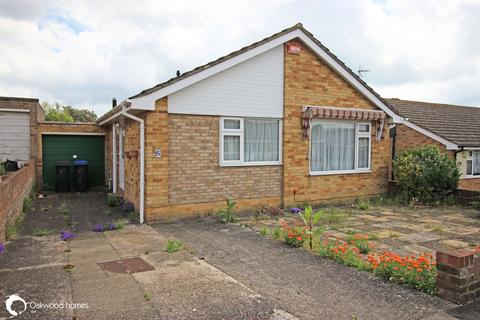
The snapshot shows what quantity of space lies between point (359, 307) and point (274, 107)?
22.3 feet

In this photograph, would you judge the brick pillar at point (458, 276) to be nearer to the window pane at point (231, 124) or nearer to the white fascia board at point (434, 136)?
Result: the window pane at point (231, 124)

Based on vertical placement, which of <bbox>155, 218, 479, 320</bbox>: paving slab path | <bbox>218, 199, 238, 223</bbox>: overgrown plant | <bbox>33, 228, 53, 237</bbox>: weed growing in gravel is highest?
<bbox>218, 199, 238, 223</bbox>: overgrown plant

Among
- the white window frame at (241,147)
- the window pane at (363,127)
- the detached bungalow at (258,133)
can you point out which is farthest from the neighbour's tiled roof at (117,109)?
the window pane at (363,127)

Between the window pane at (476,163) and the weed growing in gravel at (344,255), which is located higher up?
the window pane at (476,163)

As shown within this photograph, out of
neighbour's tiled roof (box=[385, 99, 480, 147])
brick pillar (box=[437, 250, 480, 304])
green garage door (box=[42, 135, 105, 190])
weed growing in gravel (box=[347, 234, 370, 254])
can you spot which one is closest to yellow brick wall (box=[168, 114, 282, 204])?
weed growing in gravel (box=[347, 234, 370, 254])

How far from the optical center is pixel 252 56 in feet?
31.7

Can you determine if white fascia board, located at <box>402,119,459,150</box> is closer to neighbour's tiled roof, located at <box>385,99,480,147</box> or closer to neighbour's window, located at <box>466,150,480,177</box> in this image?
neighbour's tiled roof, located at <box>385,99,480,147</box>

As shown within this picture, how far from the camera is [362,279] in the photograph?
4957mm

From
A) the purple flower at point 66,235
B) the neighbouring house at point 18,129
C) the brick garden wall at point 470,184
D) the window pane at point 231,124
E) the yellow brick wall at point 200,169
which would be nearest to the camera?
the purple flower at point 66,235

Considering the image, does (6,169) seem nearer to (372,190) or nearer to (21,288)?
(21,288)

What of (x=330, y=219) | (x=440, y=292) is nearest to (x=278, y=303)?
(x=440, y=292)

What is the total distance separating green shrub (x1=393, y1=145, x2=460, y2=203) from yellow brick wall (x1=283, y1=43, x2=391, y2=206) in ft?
3.95

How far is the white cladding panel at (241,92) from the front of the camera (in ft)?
29.6

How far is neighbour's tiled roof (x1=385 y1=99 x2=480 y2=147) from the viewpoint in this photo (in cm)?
1600
